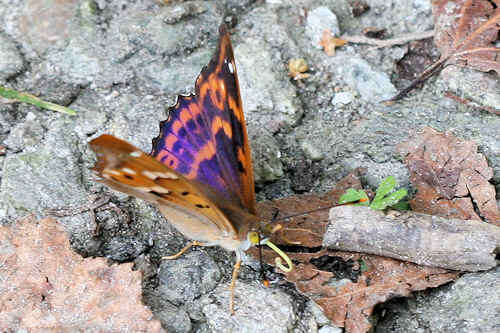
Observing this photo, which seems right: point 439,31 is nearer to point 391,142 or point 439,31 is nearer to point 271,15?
Result: point 391,142

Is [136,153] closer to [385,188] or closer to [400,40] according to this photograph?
[385,188]

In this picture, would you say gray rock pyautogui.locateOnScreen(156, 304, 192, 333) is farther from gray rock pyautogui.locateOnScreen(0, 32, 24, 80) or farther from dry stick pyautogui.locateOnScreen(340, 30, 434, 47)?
dry stick pyautogui.locateOnScreen(340, 30, 434, 47)

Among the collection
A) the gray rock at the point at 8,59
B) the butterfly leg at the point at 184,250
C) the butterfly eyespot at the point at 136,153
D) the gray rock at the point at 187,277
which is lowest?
the gray rock at the point at 187,277

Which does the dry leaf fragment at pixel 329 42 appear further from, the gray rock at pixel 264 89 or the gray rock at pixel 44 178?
the gray rock at pixel 44 178

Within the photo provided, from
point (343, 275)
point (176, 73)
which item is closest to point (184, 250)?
point (343, 275)

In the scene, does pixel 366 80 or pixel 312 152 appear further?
pixel 366 80

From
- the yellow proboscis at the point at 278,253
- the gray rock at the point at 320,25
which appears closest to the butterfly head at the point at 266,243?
the yellow proboscis at the point at 278,253

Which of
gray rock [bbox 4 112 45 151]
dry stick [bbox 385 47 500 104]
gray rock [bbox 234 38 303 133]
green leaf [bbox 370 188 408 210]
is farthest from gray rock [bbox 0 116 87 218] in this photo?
dry stick [bbox 385 47 500 104]
